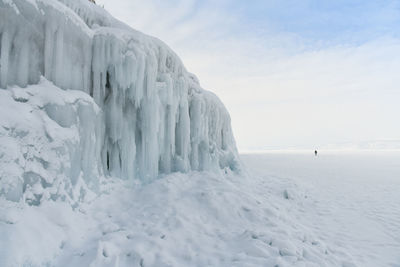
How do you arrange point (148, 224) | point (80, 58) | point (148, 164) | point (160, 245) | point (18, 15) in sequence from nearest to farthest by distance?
1. point (160, 245)
2. point (18, 15)
3. point (148, 224)
4. point (80, 58)
5. point (148, 164)

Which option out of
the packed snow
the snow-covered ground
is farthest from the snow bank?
the snow-covered ground

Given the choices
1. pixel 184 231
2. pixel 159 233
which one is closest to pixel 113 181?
pixel 159 233

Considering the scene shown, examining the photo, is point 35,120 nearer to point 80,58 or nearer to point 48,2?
Result: point 80,58

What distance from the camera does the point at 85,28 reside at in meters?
7.20

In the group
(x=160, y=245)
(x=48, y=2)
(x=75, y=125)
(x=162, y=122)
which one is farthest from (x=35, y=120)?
(x=162, y=122)

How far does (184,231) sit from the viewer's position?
5840mm

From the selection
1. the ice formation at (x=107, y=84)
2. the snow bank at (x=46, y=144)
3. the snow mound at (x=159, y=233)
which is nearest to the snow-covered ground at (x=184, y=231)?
the snow mound at (x=159, y=233)

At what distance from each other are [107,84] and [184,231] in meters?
5.24

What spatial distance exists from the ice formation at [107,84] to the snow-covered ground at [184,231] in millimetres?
913

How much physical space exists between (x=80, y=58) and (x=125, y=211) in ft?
14.4

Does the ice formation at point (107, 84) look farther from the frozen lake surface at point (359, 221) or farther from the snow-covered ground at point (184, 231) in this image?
the frozen lake surface at point (359, 221)

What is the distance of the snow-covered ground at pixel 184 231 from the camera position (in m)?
4.43

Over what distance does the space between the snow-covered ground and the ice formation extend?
0.91 meters

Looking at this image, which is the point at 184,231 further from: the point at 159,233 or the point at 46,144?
the point at 46,144
